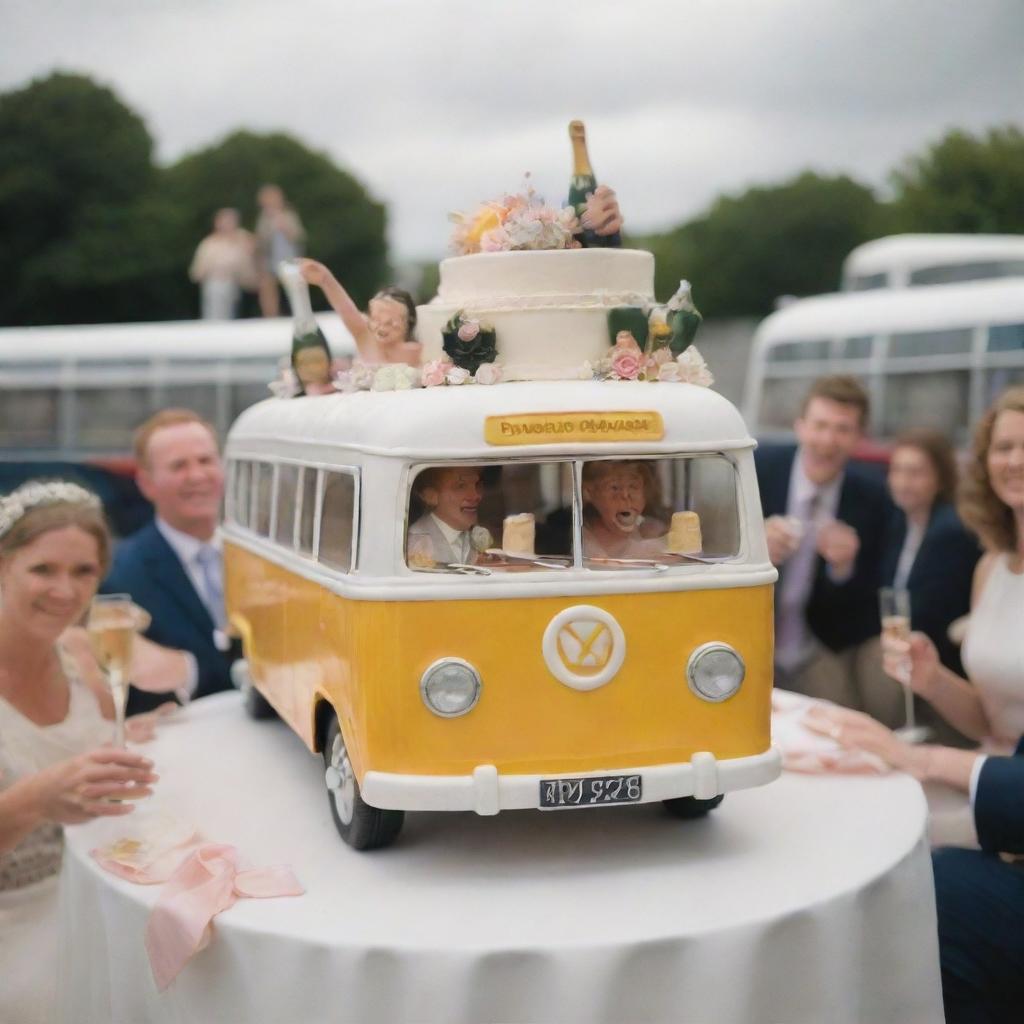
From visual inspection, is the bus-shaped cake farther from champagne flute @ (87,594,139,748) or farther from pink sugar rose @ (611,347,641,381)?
champagne flute @ (87,594,139,748)

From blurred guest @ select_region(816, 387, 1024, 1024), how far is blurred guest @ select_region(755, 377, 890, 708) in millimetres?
1107

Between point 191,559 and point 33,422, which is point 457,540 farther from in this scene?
point 33,422

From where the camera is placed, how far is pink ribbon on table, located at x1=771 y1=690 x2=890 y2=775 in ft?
12.8


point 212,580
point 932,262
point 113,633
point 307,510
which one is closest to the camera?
point 113,633

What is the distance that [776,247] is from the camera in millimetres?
61406

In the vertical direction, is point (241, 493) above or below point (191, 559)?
above

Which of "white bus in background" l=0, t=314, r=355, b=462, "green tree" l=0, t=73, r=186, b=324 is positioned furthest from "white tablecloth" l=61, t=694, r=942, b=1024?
"green tree" l=0, t=73, r=186, b=324

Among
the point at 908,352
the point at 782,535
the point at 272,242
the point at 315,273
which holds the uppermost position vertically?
the point at 272,242

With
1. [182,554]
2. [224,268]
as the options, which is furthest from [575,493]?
[224,268]

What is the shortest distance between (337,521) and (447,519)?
1.06ft

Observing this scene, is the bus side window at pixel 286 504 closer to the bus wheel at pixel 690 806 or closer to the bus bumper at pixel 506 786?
the bus bumper at pixel 506 786

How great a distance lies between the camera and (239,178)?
49844mm

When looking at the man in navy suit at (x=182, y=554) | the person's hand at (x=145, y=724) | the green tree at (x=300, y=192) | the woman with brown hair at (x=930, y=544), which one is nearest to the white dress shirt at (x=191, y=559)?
the man in navy suit at (x=182, y=554)

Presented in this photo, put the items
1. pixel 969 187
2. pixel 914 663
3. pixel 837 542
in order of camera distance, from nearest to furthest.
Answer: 1. pixel 914 663
2. pixel 837 542
3. pixel 969 187
